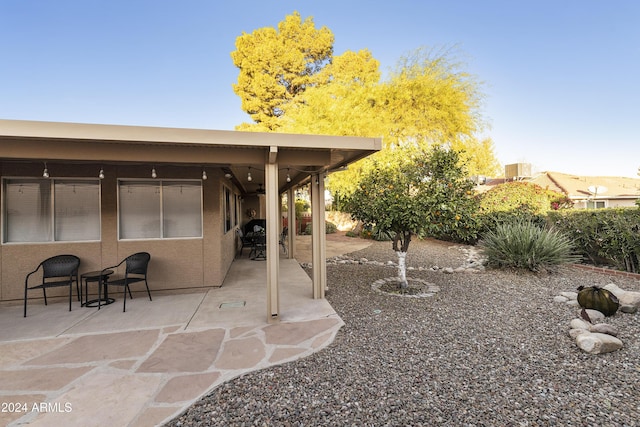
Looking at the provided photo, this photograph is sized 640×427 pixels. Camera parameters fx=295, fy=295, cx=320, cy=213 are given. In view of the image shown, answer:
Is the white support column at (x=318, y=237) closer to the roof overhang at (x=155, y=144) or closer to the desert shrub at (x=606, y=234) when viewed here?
the roof overhang at (x=155, y=144)

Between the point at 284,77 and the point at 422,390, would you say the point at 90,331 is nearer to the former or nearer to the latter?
the point at 422,390

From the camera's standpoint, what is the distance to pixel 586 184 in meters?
20.9

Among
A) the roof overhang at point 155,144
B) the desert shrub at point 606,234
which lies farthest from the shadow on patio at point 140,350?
the desert shrub at point 606,234

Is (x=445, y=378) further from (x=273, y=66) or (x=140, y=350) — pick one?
(x=273, y=66)

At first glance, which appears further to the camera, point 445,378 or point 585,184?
point 585,184

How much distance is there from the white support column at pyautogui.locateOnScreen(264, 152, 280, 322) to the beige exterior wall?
2.00 m

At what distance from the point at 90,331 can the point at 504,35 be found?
47.3 ft

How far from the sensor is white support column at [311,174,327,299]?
188 inches

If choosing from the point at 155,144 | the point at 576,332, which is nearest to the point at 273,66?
the point at 155,144

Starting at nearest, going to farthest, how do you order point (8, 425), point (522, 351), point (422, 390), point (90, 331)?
point (8, 425) → point (422, 390) → point (522, 351) → point (90, 331)

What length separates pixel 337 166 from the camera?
498 cm

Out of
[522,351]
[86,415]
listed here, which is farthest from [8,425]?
[522,351]

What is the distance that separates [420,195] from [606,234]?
5.28 metres

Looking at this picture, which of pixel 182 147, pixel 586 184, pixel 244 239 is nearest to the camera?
pixel 182 147
